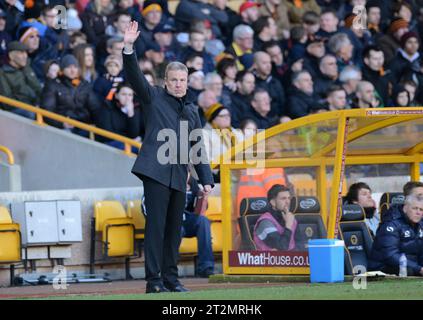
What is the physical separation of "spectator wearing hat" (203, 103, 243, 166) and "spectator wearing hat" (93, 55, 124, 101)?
1346 millimetres

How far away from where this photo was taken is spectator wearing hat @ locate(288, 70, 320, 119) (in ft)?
65.7

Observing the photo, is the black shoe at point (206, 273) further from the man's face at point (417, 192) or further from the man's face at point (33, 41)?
the man's face at point (33, 41)

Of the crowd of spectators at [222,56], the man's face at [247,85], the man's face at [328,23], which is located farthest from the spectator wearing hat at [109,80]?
the man's face at [328,23]

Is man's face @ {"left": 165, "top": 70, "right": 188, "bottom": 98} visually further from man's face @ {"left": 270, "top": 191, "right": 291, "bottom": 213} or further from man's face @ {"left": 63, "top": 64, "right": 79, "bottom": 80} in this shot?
man's face @ {"left": 63, "top": 64, "right": 79, "bottom": 80}

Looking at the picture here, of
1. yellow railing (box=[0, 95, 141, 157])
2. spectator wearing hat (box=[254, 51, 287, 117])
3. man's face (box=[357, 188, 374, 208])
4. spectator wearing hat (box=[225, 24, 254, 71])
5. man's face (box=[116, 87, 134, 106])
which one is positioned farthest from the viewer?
spectator wearing hat (box=[225, 24, 254, 71])

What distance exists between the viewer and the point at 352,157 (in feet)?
47.3

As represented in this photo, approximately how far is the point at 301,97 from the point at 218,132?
3145mm

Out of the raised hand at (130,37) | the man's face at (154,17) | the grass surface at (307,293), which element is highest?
the man's face at (154,17)

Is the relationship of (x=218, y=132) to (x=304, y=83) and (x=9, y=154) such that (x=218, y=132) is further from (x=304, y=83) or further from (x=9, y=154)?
(x=304, y=83)

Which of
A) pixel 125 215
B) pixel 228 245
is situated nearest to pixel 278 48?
pixel 125 215

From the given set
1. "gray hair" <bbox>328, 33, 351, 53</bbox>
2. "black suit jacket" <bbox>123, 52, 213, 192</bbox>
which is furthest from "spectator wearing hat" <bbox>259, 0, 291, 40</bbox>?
"black suit jacket" <bbox>123, 52, 213, 192</bbox>

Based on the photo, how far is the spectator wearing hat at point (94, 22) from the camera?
63.6 feet

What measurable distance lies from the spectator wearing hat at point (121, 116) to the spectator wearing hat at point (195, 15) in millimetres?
2941

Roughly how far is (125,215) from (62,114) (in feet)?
9.48
